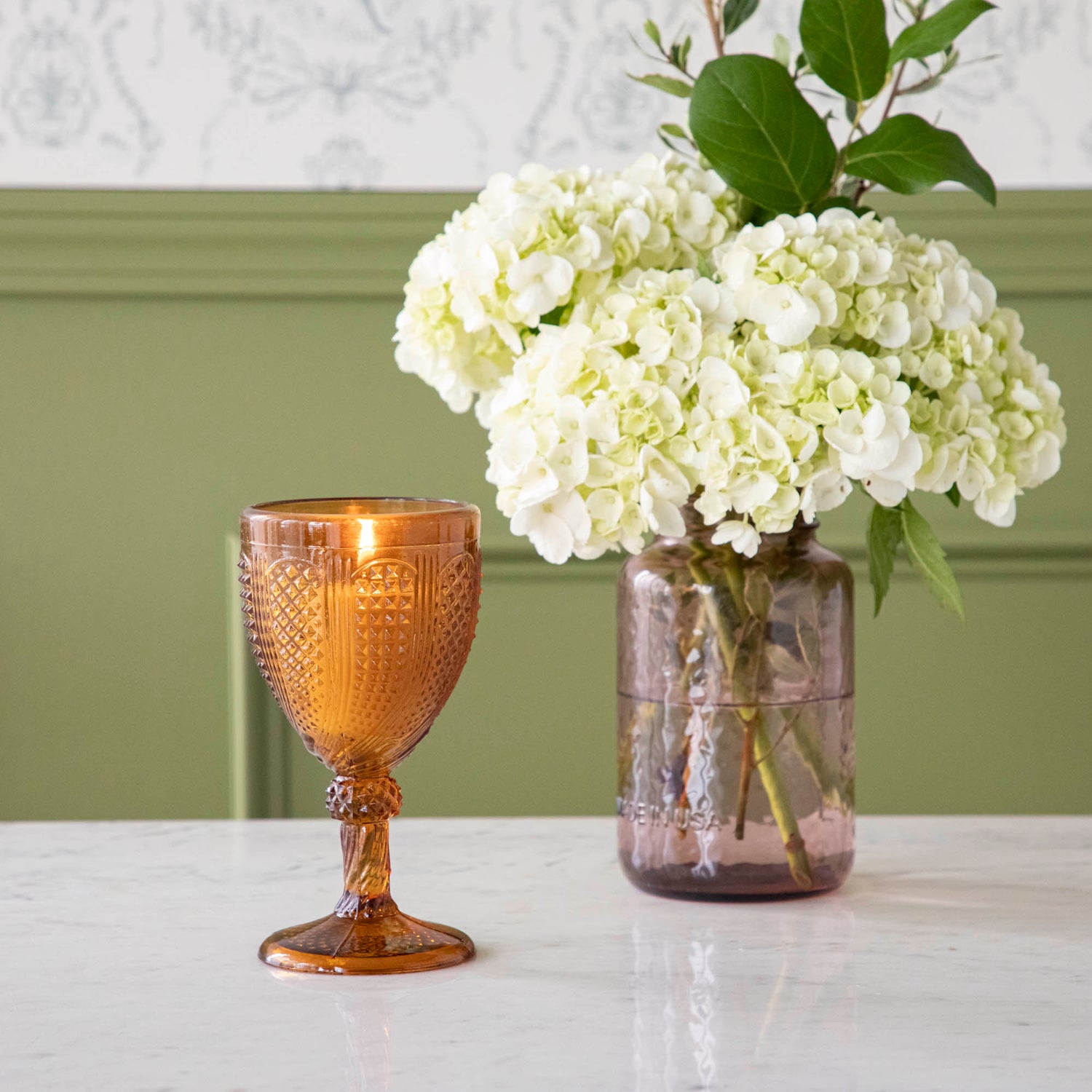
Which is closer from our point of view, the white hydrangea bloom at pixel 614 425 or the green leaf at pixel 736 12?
the white hydrangea bloom at pixel 614 425

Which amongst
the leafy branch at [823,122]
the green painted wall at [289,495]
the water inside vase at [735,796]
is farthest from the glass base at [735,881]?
the green painted wall at [289,495]

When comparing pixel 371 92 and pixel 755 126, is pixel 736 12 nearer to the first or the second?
pixel 755 126

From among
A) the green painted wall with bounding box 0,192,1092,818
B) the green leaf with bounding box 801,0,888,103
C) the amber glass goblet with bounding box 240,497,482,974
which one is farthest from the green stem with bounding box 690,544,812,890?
the green painted wall with bounding box 0,192,1092,818

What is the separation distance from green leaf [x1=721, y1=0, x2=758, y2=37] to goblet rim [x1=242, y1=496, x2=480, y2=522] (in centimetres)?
35

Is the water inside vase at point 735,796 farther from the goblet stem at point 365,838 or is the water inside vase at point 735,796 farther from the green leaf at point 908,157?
the green leaf at point 908,157

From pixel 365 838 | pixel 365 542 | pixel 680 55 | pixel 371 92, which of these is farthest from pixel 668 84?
pixel 371 92

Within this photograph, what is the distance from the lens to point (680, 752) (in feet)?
2.62

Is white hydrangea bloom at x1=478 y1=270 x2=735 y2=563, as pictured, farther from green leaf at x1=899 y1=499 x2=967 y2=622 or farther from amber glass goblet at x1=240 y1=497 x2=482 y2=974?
green leaf at x1=899 y1=499 x2=967 y2=622

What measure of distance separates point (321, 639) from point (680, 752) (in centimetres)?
23

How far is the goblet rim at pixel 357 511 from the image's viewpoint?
2.19 feet

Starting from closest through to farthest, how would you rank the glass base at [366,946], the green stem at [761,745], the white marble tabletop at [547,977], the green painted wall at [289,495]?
1. the white marble tabletop at [547,977]
2. the glass base at [366,946]
3. the green stem at [761,745]
4. the green painted wall at [289,495]

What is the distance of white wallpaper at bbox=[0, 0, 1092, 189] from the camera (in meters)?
1.58

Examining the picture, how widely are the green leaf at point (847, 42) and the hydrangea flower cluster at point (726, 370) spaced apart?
7 centimetres

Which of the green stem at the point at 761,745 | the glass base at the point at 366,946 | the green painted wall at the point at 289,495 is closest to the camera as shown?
the glass base at the point at 366,946
